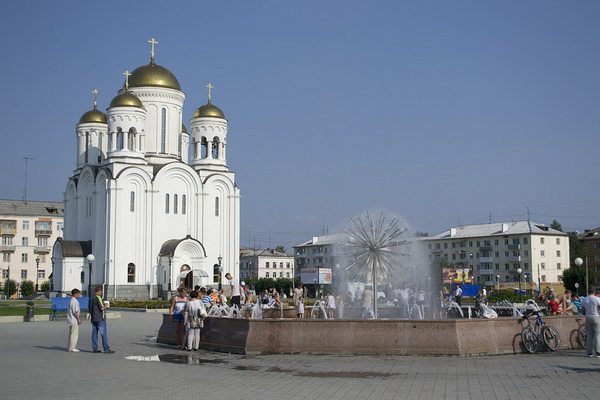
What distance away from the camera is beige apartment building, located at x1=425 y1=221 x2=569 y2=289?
93875mm

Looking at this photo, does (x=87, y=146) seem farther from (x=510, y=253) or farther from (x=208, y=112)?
(x=510, y=253)

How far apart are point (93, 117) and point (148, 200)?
40.7ft

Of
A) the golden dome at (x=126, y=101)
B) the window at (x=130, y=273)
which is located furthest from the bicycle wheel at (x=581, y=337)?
the golden dome at (x=126, y=101)

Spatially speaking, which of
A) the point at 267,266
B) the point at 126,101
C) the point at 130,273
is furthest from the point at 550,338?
the point at 267,266

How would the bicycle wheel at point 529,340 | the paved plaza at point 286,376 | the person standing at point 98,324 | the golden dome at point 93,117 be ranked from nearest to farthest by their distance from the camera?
1. the paved plaza at point 286,376
2. the bicycle wheel at point 529,340
3. the person standing at point 98,324
4. the golden dome at point 93,117

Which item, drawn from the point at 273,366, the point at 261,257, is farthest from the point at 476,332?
the point at 261,257

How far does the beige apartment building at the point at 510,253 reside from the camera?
9388 centimetres

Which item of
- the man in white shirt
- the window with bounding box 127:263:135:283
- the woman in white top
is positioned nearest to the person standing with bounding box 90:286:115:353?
the woman in white top

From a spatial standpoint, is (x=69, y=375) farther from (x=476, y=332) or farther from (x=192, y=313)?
(x=476, y=332)

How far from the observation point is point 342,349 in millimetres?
15898

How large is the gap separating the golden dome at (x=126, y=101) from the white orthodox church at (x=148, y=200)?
131 mm

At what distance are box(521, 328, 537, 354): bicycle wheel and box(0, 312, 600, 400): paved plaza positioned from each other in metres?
0.35

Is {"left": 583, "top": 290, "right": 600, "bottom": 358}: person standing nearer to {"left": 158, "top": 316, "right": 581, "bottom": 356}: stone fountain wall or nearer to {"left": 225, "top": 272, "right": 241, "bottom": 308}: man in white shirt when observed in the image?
{"left": 158, "top": 316, "right": 581, "bottom": 356}: stone fountain wall

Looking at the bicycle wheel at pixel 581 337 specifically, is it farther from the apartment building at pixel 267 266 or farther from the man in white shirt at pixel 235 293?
the apartment building at pixel 267 266
